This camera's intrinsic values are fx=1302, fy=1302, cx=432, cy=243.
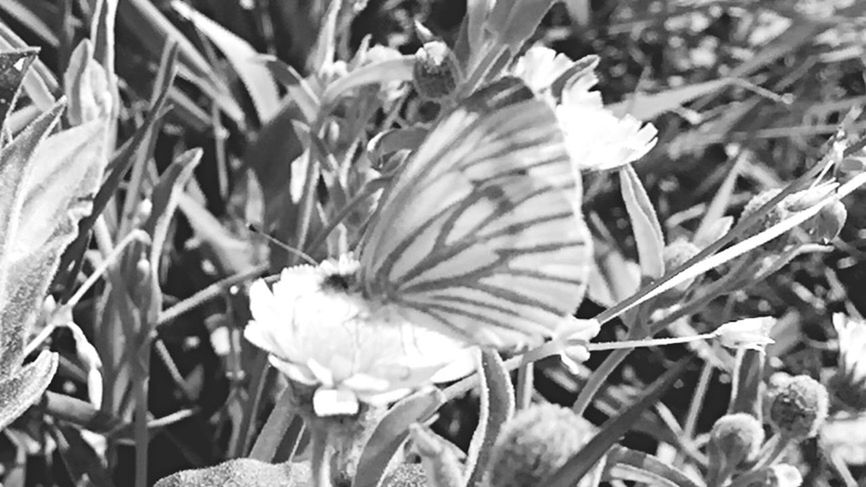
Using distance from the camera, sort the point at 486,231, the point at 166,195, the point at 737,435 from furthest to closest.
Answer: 1. the point at 166,195
2. the point at 737,435
3. the point at 486,231

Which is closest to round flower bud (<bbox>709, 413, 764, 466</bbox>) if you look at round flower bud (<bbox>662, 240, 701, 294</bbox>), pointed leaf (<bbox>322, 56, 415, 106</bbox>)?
round flower bud (<bbox>662, 240, 701, 294</bbox>)

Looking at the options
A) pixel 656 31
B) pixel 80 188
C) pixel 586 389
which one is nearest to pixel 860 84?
pixel 656 31

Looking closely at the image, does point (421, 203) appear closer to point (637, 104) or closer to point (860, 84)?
point (637, 104)

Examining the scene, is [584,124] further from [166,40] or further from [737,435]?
[166,40]

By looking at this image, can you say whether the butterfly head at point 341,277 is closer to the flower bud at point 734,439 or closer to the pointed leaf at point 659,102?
the flower bud at point 734,439

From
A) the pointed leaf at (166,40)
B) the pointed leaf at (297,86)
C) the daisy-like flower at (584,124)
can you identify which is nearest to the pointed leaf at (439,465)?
the daisy-like flower at (584,124)

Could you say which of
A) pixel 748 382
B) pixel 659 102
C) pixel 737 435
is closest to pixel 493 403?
pixel 737 435
